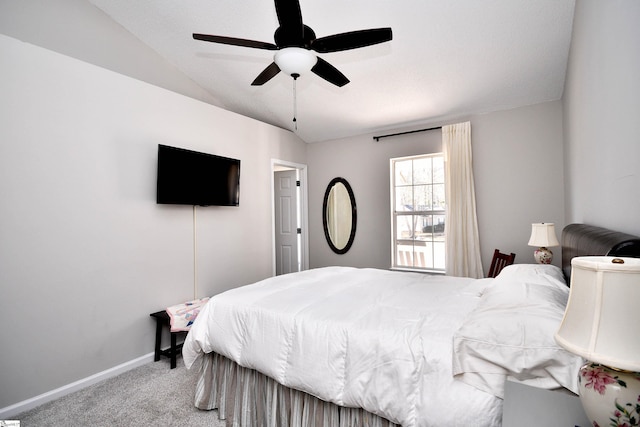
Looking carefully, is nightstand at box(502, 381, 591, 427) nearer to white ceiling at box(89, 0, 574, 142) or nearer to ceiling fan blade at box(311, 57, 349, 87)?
ceiling fan blade at box(311, 57, 349, 87)

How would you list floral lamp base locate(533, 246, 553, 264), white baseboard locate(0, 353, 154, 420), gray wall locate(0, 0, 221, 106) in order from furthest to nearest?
floral lamp base locate(533, 246, 553, 264) → gray wall locate(0, 0, 221, 106) → white baseboard locate(0, 353, 154, 420)

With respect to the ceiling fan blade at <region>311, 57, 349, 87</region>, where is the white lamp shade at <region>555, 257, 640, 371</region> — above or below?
below

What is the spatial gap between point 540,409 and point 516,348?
26 centimetres

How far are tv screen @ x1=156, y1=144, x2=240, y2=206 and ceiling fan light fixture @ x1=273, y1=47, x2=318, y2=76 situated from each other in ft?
5.44

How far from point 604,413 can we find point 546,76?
339 centimetres

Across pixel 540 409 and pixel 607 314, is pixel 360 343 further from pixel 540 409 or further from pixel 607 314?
pixel 607 314

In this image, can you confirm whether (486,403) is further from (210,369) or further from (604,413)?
(210,369)

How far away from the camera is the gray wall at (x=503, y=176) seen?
339cm

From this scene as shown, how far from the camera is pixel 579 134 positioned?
7.26 ft

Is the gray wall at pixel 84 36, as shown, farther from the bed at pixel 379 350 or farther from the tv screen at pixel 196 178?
the bed at pixel 379 350

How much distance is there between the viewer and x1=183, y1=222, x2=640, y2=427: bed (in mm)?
1117

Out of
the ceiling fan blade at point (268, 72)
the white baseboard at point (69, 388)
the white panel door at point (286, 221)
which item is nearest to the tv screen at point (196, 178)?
the ceiling fan blade at point (268, 72)

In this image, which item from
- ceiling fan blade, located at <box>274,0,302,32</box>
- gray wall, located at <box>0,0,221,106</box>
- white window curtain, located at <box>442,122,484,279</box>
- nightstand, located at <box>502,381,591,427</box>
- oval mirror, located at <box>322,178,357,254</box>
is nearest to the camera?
nightstand, located at <box>502,381,591,427</box>

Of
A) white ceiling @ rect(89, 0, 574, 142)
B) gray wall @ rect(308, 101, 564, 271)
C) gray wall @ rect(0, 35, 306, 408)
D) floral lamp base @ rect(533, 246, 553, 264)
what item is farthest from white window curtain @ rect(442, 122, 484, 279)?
gray wall @ rect(0, 35, 306, 408)
